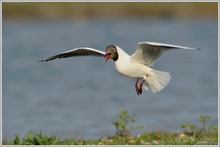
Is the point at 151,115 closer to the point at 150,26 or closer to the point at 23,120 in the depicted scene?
the point at 23,120

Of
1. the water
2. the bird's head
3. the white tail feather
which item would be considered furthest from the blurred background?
the bird's head

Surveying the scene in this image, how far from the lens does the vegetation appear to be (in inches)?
271

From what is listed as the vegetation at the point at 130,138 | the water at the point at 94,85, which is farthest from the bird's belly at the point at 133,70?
the water at the point at 94,85

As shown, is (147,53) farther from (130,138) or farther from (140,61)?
(130,138)

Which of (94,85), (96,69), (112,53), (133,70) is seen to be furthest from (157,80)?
(96,69)

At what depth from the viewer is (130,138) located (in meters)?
7.94

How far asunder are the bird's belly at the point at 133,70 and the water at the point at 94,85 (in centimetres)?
153

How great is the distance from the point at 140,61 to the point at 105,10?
25699 mm

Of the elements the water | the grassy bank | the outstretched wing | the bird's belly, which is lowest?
the water

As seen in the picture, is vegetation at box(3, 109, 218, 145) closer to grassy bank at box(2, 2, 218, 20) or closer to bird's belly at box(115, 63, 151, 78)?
bird's belly at box(115, 63, 151, 78)

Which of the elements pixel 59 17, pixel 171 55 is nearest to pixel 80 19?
pixel 59 17

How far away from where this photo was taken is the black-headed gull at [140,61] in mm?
6852

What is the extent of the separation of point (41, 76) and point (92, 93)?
3521mm

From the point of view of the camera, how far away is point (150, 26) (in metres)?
31.6
